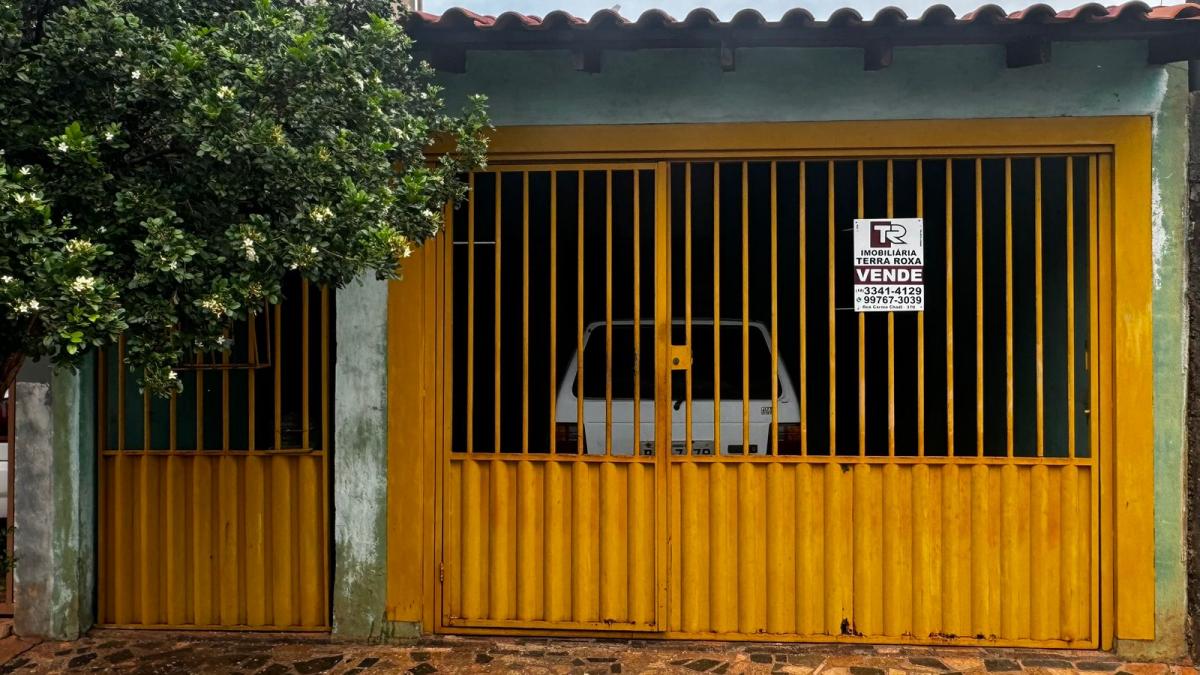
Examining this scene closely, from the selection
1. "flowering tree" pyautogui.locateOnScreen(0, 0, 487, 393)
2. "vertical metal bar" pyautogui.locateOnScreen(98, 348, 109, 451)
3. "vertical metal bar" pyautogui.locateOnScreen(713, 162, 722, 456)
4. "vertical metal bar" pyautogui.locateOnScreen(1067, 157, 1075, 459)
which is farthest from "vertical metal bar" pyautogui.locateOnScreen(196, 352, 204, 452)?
"vertical metal bar" pyautogui.locateOnScreen(1067, 157, 1075, 459)

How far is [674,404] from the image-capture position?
467 centimetres

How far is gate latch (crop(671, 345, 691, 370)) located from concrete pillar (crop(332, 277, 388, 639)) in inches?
62.3

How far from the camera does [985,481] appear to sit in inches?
174

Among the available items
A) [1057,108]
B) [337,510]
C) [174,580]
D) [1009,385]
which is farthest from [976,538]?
[174,580]

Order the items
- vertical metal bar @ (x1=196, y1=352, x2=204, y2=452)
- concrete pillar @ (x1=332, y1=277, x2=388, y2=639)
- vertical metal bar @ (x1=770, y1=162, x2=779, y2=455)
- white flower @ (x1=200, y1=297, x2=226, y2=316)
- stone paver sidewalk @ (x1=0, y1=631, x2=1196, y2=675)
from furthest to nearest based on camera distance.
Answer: vertical metal bar @ (x1=196, y1=352, x2=204, y2=452) < concrete pillar @ (x1=332, y1=277, x2=388, y2=639) < vertical metal bar @ (x1=770, y1=162, x2=779, y2=455) < stone paver sidewalk @ (x1=0, y1=631, x2=1196, y2=675) < white flower @ (x1=200, y1=297, x2=226, y2=316)

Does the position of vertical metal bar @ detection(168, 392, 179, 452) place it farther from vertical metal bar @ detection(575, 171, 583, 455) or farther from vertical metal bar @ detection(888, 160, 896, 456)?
vertical metal bar @ detection(888, 160, 896, 456)

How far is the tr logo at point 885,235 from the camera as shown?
451cm

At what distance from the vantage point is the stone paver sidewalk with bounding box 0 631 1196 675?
4.24 m

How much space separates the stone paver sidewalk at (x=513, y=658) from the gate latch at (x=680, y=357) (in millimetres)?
1514

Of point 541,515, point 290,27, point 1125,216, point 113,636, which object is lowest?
point 113,636

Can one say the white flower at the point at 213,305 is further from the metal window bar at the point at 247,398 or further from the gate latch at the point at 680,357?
the gate latch at the point at 680,357

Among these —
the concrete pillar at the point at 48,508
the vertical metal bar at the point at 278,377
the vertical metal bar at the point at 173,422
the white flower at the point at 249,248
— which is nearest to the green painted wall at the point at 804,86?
the vertical metal bar at the point at 278,377

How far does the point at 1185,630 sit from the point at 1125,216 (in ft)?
7.08

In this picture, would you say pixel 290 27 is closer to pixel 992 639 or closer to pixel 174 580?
pixel 174 580
